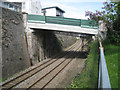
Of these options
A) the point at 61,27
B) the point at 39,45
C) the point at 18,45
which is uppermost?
the point at 61,27

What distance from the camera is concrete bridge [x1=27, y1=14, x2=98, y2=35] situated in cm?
1546

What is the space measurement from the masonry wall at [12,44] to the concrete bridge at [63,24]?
1.70 m

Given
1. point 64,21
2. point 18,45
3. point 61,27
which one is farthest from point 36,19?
point 18,45

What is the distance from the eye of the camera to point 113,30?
10.5m

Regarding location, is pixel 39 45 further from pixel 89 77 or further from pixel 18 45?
pixel 89 77

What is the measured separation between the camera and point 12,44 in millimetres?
12781

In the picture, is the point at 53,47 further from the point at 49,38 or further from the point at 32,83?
the point at 32,83

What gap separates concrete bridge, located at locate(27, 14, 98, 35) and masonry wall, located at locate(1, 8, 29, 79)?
170 cm

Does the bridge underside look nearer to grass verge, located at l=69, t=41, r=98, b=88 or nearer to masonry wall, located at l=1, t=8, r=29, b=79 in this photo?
masonry wall, located at l=1, t=8, r=29, b=79

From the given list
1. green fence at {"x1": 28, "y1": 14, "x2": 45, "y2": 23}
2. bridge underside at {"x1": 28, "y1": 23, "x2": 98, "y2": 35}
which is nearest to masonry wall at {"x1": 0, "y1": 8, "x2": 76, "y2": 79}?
bridge underside at {"x1": 28, "y1": 23, "x2": 98, "y2": 35}

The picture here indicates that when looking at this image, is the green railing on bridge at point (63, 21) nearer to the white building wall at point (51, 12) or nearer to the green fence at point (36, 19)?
the green fence at point (36, 19)

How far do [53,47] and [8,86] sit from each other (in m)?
14.5

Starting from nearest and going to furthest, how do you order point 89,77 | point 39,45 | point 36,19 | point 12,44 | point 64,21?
point 89,77 < point 12,44 < point 64,21 < point 36,19 < point 39,45

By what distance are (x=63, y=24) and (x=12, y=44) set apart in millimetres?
6802
